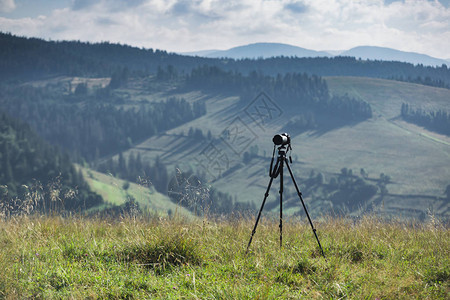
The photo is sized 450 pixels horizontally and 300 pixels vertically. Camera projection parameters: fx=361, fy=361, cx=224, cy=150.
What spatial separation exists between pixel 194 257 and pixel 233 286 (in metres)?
1.11

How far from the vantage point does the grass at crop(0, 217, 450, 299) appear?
4.23 metres

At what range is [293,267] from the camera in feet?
15.9

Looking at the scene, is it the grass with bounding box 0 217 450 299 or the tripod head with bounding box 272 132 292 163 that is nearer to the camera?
the grass with bounding box 0 217 450 299

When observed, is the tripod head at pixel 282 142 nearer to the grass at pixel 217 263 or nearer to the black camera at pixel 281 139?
the black camera at pixel 281 139

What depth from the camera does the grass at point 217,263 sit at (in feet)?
13.9

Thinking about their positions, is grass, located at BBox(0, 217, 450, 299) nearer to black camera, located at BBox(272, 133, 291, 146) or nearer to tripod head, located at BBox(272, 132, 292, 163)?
tripod head, located at BBox(272, 132, 292, 163)

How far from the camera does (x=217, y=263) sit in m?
5.02

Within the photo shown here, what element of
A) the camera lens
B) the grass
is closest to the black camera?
the camera lens

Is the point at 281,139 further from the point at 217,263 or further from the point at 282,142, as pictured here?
the point at 217,263

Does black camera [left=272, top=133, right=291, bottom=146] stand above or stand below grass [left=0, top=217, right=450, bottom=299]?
above

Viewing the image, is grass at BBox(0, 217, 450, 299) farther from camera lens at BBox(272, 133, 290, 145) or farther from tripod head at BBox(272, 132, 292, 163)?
camera lens at BBox(272, 133, 290, 145)

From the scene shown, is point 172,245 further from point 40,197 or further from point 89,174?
point 89,174

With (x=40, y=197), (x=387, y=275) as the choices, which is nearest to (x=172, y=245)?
(x=387, y=275)

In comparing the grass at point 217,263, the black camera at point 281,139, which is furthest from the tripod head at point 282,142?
the grass at point 217,263
